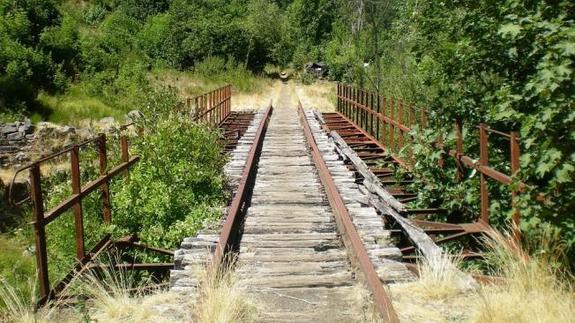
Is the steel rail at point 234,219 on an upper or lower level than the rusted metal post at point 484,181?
lower

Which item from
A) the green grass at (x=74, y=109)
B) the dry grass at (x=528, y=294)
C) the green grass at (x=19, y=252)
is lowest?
the green grass at (x=19, y=252)

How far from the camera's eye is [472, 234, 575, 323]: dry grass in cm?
396

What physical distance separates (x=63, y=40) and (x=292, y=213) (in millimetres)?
35716

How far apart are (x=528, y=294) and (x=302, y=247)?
9.16 feet

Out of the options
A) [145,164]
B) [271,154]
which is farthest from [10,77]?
[145,164]

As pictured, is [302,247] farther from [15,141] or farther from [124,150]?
[15,141]

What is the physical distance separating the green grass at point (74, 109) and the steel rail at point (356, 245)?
75.4ft

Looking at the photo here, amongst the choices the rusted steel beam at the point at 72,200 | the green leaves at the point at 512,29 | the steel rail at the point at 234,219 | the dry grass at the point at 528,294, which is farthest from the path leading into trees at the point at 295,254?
the green leaves at the point at 512,29

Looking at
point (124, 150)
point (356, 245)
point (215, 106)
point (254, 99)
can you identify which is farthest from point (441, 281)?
point (254, 99)

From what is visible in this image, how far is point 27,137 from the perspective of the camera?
26438mm

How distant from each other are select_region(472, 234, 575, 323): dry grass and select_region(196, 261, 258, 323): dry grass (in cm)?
173

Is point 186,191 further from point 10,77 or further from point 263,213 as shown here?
point 10,77

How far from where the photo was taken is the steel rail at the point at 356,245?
14.3 feet

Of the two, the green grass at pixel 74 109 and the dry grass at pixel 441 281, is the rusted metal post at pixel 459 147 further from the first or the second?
the green grass at pixel 74 109
